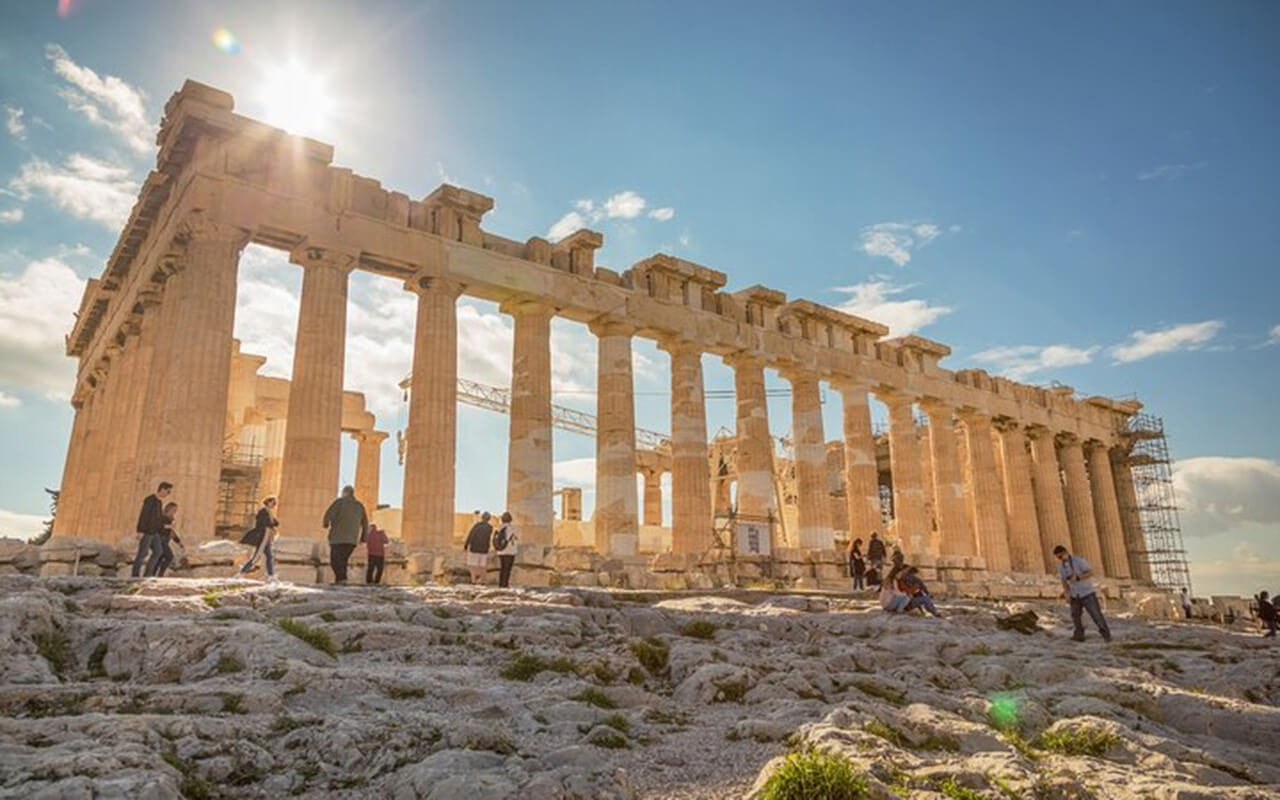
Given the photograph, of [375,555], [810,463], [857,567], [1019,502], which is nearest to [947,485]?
[1019,502]

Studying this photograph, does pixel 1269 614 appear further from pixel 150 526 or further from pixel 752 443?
pixel 150 526

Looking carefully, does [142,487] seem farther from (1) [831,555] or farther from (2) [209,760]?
(1) [831,555]

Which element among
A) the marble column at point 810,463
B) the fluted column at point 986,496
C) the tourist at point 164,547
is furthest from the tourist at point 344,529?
the fluted column at point 986,496

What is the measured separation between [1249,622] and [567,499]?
30006mm

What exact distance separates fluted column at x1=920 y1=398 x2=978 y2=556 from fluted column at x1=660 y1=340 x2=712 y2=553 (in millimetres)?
11646

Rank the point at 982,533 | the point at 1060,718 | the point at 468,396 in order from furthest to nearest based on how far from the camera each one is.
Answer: the point at 468,396 < the point at 982,533 < the point at 1060,718

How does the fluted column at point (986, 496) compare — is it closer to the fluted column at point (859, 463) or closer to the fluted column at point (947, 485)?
the fluted column at point (947, 485)

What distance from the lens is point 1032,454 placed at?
Result: 3966cm

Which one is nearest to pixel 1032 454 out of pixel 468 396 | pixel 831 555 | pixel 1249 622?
pixel 1249 622

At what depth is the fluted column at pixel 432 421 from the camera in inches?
837

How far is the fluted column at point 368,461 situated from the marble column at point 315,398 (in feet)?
42.8

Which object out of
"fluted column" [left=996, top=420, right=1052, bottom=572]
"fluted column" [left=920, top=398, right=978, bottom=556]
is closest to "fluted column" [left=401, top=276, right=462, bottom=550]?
"fluted column" [left=920, top=398, right=978, bottom=556]

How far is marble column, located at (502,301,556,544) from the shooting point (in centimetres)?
2295

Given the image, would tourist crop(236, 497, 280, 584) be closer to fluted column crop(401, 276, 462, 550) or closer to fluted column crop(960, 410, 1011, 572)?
fluted column crop(401, 276, 462, 550)
